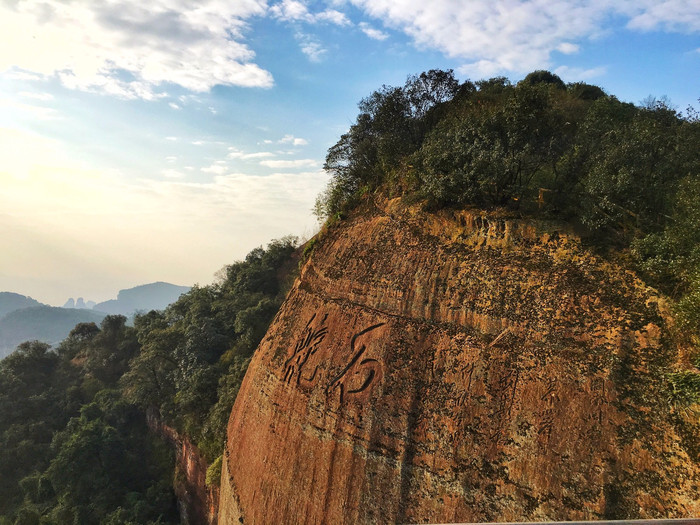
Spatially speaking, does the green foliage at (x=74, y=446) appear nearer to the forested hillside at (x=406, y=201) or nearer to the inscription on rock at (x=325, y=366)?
the forested hillside at (x=406, y=201)

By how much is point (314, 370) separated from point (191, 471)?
1501 centimetres

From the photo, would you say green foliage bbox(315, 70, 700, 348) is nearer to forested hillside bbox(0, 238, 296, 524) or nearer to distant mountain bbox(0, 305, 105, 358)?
forested hillside bbox(0, 238, 296, 524)

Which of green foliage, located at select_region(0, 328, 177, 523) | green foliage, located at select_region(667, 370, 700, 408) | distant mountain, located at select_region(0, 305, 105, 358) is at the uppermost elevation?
green foliage, located at select_region(667, 370, 700, 408)

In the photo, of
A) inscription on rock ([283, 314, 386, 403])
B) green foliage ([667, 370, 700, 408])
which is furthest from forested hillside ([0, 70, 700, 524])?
inscription on rock ([283, 314, 386, 403])

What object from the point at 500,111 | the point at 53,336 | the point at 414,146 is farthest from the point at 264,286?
the point at 53,336

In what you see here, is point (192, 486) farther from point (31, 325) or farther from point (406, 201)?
point (31, 325)

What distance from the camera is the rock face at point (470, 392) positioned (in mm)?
6801

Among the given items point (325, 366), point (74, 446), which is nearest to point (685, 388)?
point (325, 366)

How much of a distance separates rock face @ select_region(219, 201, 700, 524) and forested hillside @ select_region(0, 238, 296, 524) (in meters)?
9.43

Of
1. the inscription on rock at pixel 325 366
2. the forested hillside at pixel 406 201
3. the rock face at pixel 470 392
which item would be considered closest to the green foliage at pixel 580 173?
the forested hillside at pixel 406 201

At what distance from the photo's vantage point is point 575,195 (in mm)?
9781

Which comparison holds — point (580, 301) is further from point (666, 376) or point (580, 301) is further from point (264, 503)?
point (264, 503)

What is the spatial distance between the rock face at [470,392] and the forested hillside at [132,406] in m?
9.43

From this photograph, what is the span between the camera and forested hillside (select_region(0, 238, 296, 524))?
20.1m
